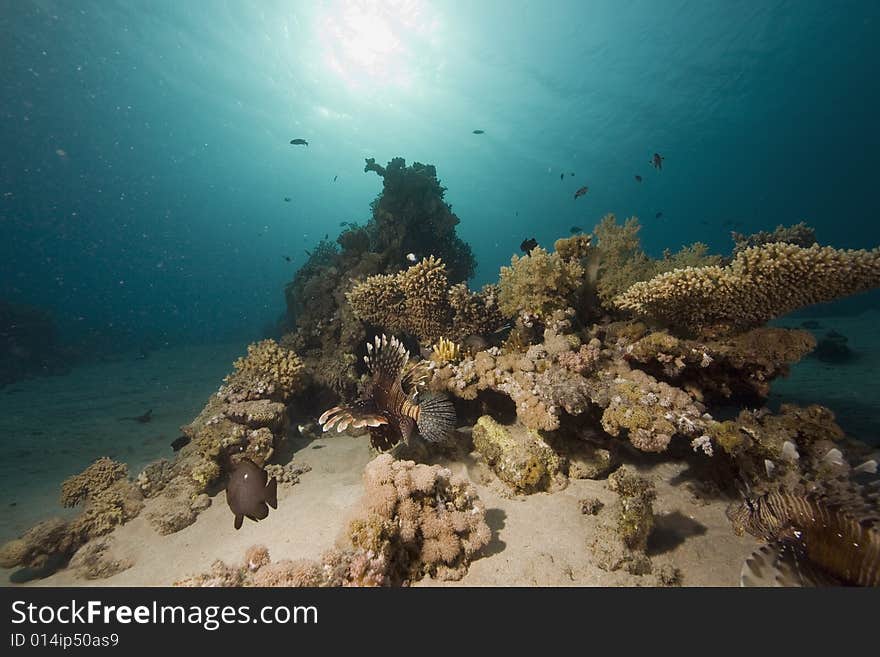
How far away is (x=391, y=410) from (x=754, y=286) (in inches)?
152

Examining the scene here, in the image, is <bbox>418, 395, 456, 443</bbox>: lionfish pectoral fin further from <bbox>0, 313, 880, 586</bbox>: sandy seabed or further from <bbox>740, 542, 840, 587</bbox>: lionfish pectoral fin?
<bbox>740, 542, 840, 587</bbox>: lionfish pectoral fin

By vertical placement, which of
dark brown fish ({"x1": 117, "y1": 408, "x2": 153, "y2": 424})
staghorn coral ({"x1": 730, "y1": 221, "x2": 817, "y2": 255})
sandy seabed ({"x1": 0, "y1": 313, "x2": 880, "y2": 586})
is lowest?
dark brown fish ({"x1": 117, "y1": 408, "x2": 153, "y2": 424})

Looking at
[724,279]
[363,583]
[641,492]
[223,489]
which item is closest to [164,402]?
[223,489]

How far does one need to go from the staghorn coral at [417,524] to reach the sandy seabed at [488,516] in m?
0.17

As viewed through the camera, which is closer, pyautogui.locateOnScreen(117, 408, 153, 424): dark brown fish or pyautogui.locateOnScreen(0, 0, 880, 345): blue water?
pyautogui.locateOnScreen(117, 408, 153, 424): dark brown fish

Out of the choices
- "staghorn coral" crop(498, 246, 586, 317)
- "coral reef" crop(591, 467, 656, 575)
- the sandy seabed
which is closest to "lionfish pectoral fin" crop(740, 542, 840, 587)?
the sandy seabed

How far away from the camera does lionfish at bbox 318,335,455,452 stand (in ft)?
12.0

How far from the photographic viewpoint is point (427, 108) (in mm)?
39375

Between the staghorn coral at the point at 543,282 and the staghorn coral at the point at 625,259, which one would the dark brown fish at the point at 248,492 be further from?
the staghorn coral at the point at 625,259

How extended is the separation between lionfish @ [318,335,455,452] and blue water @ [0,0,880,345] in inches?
948

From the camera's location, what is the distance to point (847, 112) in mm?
49188

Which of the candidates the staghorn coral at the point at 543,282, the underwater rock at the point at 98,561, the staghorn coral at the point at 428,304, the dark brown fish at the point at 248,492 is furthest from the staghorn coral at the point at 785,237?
the underwater rock at the point at 98,561
